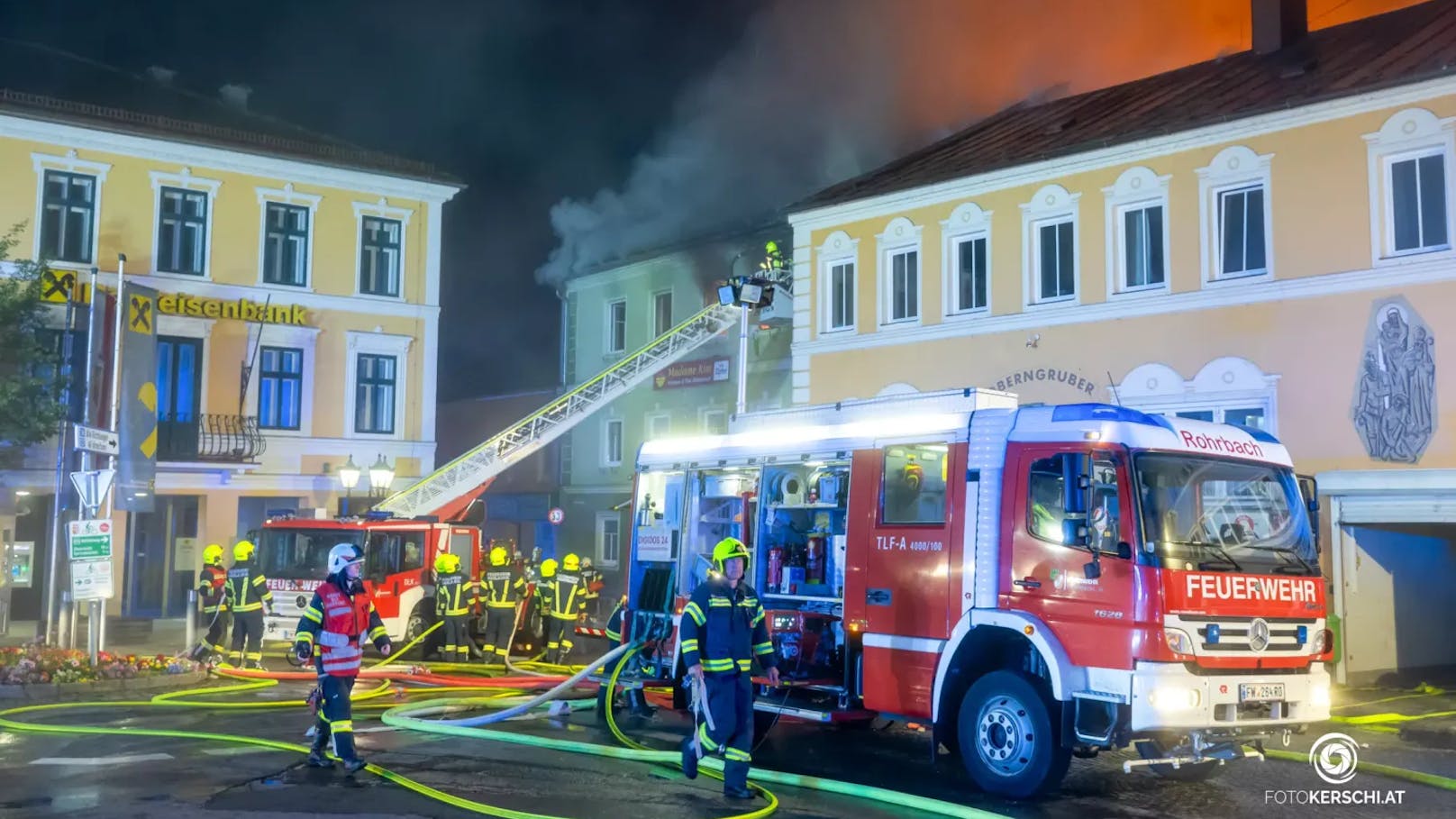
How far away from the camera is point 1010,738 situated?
8.86 metres

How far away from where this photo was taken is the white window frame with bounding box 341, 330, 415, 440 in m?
26.6

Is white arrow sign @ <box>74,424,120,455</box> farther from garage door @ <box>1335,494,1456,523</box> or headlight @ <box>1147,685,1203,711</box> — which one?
garage door @ <box>1335,494,1456,523</box>

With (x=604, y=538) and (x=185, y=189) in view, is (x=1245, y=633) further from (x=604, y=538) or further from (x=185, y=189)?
(x=604, y=538)

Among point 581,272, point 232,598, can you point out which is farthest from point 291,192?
point 232,598

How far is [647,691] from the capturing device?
13039 millimetres

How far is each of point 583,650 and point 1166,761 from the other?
41.8 ft

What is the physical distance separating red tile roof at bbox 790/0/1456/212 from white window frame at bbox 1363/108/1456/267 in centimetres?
55

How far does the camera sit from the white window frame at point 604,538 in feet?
109

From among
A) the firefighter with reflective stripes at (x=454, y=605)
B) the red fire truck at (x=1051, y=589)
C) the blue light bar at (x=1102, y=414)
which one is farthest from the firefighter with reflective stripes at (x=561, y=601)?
the blue light bar at (x=1102, y=414)

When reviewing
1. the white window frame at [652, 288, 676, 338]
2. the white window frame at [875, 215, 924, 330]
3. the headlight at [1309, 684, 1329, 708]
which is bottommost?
the headlight at [1309, 684, 1329, 708]

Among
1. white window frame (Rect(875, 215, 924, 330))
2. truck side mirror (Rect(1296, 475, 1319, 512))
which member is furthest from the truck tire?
white window frame (Rect(875, 215, 924, 330))

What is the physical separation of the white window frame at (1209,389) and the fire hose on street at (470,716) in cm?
795

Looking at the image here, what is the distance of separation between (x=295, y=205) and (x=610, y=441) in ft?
36.5

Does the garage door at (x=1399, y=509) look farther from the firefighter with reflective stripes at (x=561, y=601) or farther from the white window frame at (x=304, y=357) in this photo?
the white window frame at (x=304, y=357)
